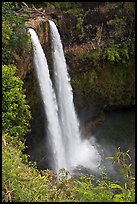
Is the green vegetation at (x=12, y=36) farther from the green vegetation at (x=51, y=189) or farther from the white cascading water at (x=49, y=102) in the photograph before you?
the green vegetation at (x=51, y=189)

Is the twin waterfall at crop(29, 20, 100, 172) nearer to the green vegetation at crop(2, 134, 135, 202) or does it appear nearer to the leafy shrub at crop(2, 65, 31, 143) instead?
the leafy shrub at crop(2, 65, 31, 143)

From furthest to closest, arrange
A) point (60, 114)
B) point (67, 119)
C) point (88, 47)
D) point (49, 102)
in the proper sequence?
1. point (88, 47)
2. point (67, 119)
3. point (60, 114)
4. point (49, 102)

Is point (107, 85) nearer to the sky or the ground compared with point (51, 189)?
nearer to the sky

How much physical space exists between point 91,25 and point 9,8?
481 cm

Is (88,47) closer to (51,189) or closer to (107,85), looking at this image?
(107,85)

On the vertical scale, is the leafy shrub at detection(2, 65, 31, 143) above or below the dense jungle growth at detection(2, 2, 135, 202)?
below

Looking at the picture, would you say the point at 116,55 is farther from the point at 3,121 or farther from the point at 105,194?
the point at 105,194

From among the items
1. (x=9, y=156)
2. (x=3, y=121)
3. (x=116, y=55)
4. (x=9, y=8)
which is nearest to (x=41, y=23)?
(x=9, y=8)

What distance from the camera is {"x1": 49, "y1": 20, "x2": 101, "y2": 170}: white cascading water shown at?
404 inches

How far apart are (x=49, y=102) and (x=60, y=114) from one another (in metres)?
1.05

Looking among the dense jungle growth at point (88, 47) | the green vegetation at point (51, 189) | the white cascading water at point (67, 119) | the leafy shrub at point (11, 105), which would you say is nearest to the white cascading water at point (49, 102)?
the white cascading water at point (67, 119)

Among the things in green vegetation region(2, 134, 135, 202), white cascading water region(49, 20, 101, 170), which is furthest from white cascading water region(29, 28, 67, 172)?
green vegetation region(2, 134, 135, 202)

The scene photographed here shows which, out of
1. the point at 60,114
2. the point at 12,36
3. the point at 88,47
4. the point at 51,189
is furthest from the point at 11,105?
the point at 88,47

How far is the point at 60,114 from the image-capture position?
34.7 ft
